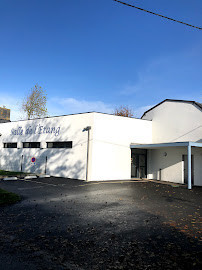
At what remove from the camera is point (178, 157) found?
15.9m

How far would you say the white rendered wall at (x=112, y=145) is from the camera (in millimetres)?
15789

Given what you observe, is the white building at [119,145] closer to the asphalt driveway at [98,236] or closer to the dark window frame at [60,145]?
the dark window frame at [60,145]

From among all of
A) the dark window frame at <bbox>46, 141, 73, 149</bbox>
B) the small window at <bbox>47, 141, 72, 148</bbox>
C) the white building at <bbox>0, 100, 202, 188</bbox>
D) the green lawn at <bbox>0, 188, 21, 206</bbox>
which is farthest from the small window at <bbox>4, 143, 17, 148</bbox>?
the green lawn at <bbox>0, 188, 21, 206</bbox>

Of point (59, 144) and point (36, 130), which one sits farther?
point (36, 130)

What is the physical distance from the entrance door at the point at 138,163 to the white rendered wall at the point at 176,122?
5.90 feet

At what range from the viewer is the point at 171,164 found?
16.5 metres

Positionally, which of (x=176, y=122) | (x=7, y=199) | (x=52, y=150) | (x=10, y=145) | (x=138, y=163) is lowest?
(x=7, y=199)

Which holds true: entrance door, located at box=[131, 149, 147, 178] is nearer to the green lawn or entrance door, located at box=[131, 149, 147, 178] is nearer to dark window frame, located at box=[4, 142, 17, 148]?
the green lawn

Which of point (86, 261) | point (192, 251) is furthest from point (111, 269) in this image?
point (192, 251)

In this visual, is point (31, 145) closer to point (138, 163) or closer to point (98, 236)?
point (138, 163)

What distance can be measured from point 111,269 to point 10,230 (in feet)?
9.71

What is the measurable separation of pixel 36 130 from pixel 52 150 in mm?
3347

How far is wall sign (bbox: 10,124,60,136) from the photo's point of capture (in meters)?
18.5

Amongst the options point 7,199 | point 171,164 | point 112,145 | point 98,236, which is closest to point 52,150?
point 112,145
